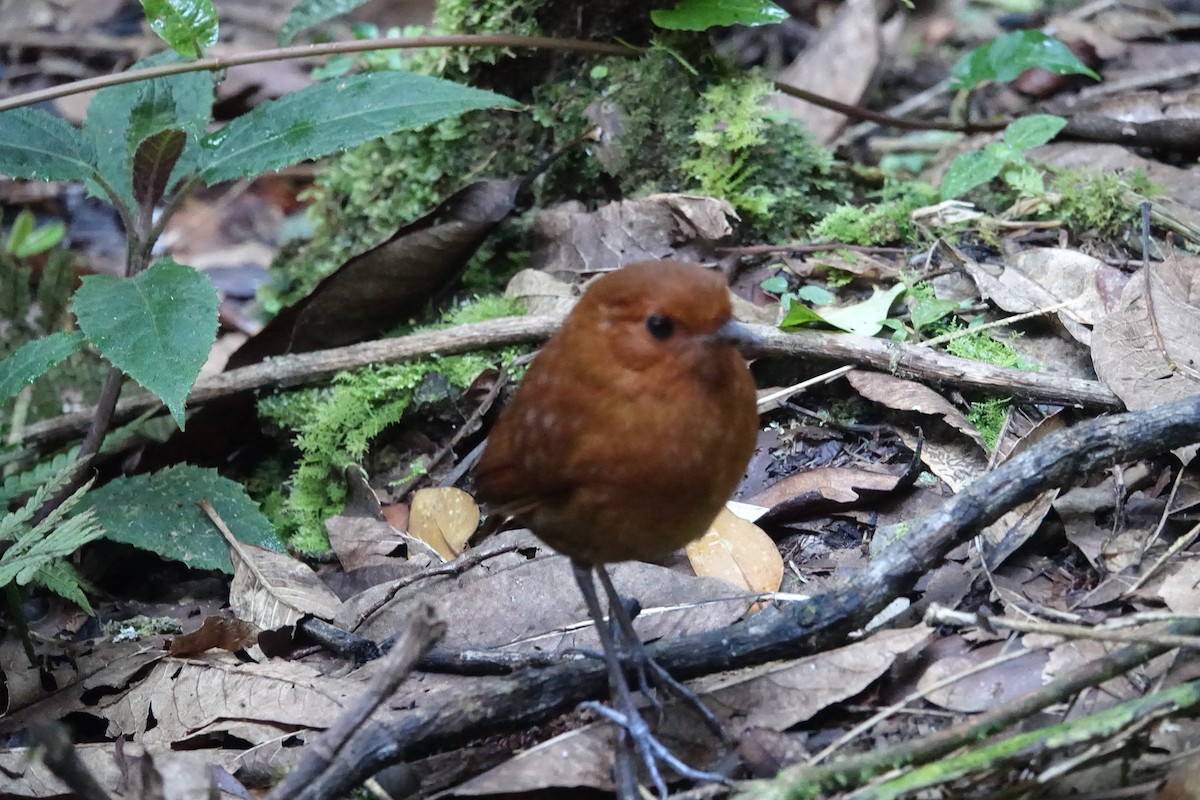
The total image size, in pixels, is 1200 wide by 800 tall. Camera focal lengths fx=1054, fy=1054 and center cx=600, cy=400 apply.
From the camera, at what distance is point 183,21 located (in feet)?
11.9

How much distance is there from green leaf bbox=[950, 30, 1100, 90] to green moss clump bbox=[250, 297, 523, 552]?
2524mm

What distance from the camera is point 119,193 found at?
3.81 metres

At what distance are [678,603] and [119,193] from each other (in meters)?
2.48

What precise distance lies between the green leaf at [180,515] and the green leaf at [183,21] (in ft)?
4.91

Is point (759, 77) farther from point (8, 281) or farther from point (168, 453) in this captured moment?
point (8, 281)

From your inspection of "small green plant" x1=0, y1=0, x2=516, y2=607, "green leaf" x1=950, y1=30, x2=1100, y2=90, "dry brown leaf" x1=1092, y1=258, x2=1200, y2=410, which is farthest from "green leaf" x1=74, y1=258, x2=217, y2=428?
"green leaf" x1=950, y1=30, x2=1100, y2=90

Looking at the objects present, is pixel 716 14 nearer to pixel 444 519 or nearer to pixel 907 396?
pixel 907 396

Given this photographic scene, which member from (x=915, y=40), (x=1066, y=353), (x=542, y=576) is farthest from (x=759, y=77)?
(x=915, y=40)

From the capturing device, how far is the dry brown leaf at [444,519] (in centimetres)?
366

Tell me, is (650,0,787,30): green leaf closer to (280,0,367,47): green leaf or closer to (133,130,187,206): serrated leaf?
(280,0,367,47): green leaf

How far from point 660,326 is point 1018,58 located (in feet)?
A: 10.3

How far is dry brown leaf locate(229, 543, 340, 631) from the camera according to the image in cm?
336

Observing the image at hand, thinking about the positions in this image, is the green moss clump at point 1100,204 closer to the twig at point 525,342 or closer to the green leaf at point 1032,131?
the green leaf at point 1032,131

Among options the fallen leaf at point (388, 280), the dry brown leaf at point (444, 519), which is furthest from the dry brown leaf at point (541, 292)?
the dry brown leaf at point (444, 519)
